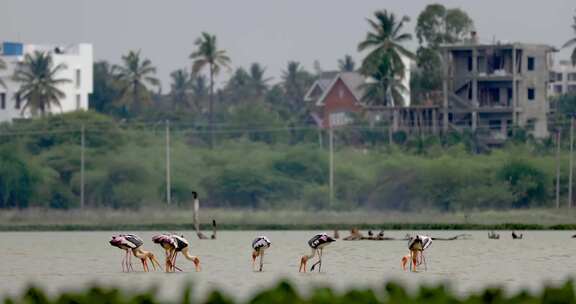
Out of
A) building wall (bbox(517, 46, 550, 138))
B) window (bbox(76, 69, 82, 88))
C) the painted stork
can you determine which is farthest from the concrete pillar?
the painted stork

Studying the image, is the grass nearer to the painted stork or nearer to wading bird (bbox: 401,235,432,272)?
wading bird (bbox: 401,235,432,272)

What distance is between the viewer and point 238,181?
9462cm

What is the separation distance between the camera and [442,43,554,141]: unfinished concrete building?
113 metres

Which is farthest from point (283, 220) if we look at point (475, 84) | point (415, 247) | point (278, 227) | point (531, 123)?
point (531, 123)

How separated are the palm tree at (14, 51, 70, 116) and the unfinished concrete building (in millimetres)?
28765

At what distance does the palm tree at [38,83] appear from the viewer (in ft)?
418

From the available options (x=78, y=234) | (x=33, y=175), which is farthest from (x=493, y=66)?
(x=78, y=234)

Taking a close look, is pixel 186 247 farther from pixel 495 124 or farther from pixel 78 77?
pixel 78 77

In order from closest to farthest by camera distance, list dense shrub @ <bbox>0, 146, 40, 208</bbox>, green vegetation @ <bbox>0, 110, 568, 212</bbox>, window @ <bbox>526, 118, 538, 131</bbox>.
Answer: green vegetation @ <bbox>0, 110, 568, 212</bbox> < dense shrub @ <bbox>0, 146, 40, 208</bbox> < window @ <bbox>526, 118, 538, 131</bbox>

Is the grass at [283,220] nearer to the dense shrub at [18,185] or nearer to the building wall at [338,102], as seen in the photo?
the dense shrub at [18,185]

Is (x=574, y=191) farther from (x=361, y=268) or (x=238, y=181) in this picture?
(x=361, y=268)

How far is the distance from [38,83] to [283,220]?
5231 centimetres

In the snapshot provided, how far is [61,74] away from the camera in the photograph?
135375 mm

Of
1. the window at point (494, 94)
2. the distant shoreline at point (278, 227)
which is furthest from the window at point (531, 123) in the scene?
A: the distant shoreline at point (278, 227)
